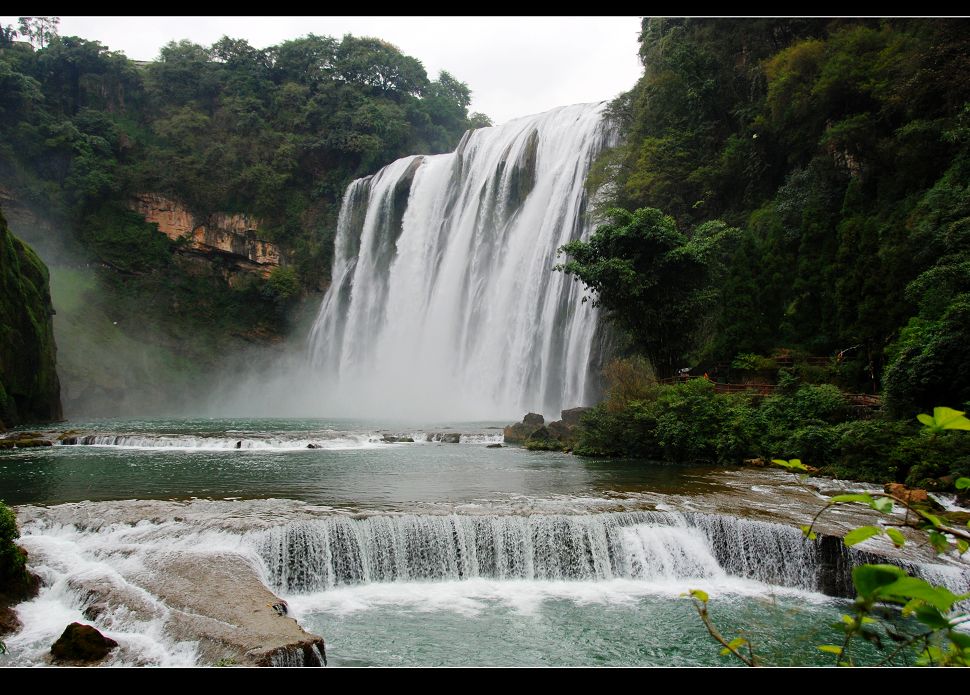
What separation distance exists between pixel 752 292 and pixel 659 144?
8252mm

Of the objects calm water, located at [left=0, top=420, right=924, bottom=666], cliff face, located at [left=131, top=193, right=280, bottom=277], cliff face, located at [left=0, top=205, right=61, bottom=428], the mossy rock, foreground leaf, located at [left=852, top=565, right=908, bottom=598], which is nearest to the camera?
foreground leaf, located at [left=852, top=565, right=908, bottom=598]

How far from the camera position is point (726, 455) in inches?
649

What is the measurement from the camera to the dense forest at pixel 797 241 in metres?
14.8

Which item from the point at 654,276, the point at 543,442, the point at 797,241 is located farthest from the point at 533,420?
the point at 797,241

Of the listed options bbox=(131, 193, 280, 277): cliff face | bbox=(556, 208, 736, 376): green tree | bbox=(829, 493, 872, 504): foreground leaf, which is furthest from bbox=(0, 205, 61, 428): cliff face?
bbox=(829, 493, 872, 504): foreground leaf

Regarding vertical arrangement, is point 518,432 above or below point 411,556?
above

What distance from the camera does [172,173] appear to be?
44625 millimetres

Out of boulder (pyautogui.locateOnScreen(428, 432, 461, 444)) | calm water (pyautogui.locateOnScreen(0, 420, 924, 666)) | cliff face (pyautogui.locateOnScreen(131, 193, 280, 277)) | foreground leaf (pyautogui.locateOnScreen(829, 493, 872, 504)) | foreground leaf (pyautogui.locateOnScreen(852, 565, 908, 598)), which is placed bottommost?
calm water (pyautogui.locateOnScreen(0, 420, 924, 666))

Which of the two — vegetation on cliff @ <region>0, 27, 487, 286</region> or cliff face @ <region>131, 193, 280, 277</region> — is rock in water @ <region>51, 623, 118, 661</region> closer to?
vegetation on cliff @ <region>0, 27, 487, 286</region>

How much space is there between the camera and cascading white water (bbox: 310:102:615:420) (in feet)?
95.7

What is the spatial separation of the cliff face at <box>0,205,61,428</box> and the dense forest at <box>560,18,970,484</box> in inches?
818

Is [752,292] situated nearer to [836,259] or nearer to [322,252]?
[836,259]

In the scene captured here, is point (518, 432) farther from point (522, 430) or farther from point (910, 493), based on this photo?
point (910, 493)

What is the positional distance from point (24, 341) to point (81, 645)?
25406 millimetres
